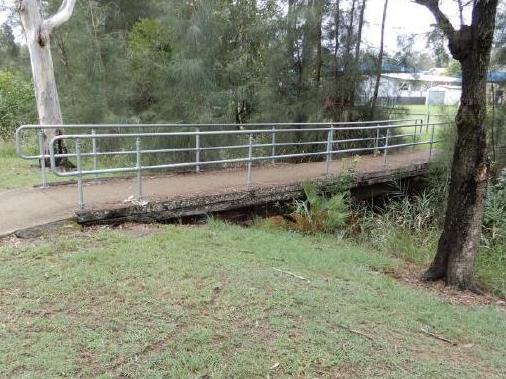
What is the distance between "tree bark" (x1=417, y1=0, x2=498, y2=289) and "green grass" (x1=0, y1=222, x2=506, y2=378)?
0.60 metres

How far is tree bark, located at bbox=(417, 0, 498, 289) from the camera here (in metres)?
4.41

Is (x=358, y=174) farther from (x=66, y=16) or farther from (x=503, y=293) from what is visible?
(x=66, y=16)

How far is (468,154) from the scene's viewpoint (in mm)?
4629

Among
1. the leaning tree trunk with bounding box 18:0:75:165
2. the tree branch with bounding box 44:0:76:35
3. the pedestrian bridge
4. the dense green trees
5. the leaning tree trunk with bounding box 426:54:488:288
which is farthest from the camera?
the dense green trees

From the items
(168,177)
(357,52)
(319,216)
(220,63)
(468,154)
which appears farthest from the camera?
(220,63)

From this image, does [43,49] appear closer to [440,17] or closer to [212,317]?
[440,17]

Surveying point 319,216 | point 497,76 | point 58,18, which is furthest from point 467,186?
point 58,18

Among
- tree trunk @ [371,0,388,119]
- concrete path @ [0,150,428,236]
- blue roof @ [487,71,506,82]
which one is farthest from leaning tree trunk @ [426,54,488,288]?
tree trunk @ [371,0,388,119]

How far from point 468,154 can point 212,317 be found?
308cm

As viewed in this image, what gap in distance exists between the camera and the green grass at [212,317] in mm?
2846

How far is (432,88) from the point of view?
13.8 meters

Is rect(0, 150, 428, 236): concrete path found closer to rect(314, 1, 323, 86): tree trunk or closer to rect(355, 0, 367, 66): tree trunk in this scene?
rect(314, 1, 323, 86): tree trunk

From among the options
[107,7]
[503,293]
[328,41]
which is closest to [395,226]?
[503,293]

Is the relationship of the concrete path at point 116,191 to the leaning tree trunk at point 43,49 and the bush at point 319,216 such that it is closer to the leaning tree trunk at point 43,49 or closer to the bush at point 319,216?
the bush at point 319,216
